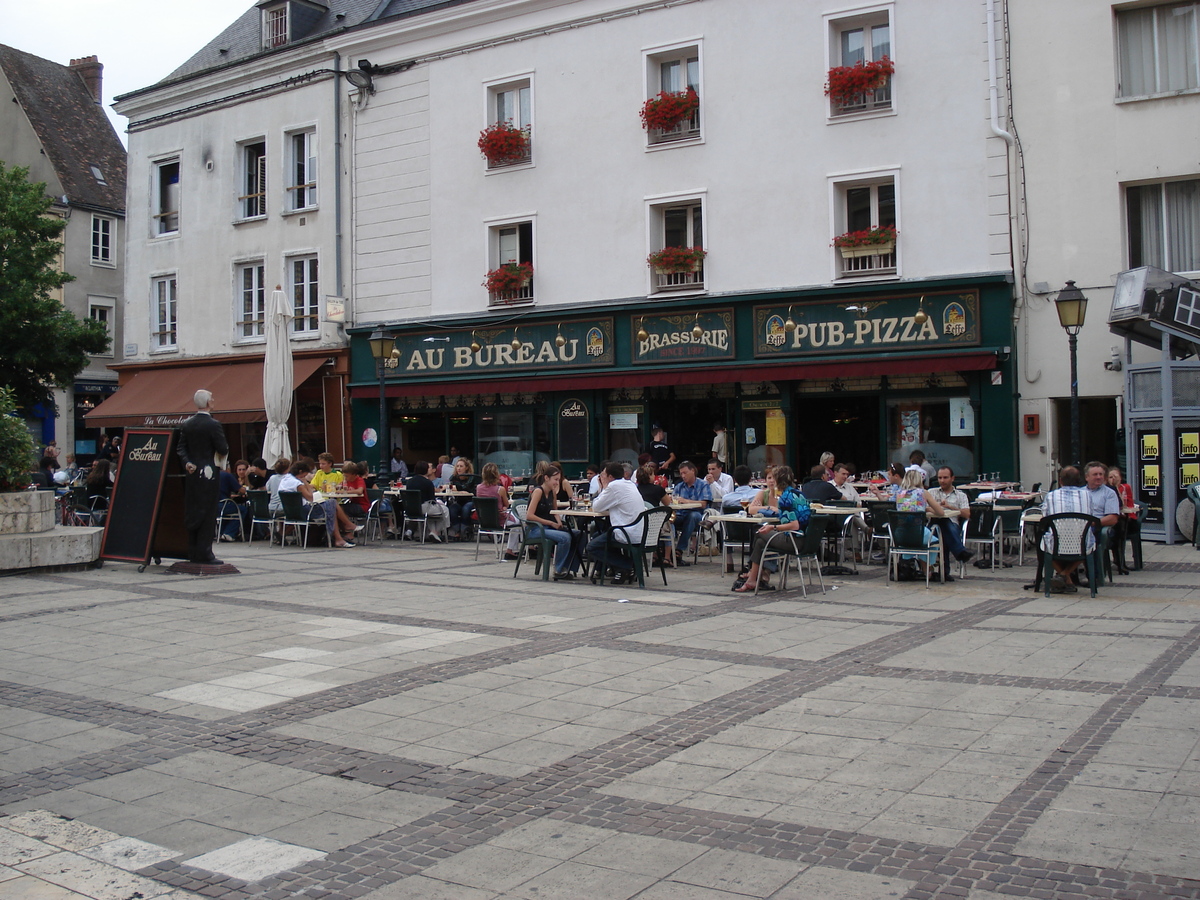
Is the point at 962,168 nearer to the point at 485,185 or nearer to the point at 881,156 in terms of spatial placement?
the point at 881,156

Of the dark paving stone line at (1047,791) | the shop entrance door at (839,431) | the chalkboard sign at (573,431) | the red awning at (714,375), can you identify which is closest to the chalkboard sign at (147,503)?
the red awning at (714,375)

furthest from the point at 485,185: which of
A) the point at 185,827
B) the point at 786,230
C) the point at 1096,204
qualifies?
the point at 185,827

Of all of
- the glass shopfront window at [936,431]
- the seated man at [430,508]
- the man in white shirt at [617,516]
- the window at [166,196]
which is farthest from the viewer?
the window at [166,196]

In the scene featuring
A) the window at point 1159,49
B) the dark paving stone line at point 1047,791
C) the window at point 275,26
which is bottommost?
the dark paving stone line at point 1047,791

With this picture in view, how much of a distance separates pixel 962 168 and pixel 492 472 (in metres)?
8.99

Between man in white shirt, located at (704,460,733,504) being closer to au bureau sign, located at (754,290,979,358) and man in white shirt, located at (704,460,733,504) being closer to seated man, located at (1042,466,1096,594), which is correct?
au bureau sign, located at (754,290,979,358)

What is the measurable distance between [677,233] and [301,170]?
32.6 feet

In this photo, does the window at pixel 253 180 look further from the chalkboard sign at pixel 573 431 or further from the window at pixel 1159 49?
the window at pixel 1159 49

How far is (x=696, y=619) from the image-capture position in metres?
9.63

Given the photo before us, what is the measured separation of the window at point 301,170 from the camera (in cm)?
2483

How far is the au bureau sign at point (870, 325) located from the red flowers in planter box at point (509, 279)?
4.91m

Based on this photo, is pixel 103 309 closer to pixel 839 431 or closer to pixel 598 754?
pixel 839 431

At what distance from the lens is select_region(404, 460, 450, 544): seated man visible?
1775 cm

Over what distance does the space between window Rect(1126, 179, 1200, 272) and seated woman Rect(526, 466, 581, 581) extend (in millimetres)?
10070
